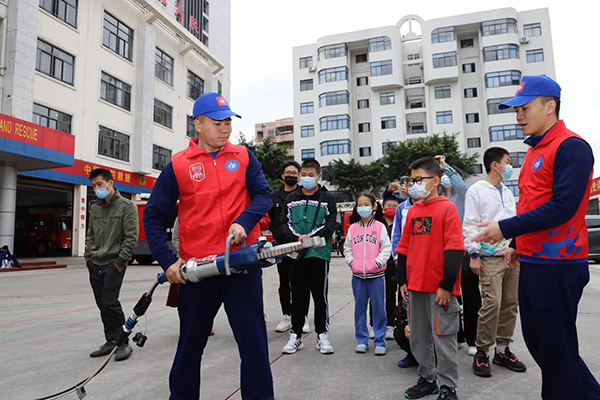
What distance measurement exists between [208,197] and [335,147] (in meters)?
42.2

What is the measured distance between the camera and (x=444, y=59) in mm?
42500

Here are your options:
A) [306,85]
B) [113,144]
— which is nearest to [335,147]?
[306,85]

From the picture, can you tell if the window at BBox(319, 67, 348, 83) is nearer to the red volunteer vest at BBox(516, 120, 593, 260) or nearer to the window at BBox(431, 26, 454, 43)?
the window at BBox(431, 26, 454, 43)

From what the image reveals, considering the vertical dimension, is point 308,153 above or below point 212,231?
above

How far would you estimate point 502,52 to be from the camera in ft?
135

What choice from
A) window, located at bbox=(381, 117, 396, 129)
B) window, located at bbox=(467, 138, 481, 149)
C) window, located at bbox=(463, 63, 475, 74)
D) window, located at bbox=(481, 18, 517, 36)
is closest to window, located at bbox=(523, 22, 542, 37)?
window, located at bbox=(481, 18, 517, 36)

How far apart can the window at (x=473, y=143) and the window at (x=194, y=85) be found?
27.1 metres

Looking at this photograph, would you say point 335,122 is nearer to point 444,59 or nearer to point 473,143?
point 444,59

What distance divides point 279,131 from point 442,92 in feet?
81.6

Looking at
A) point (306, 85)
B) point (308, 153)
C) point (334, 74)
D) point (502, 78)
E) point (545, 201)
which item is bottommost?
point (545, 201)

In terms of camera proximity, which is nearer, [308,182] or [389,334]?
[308,182]

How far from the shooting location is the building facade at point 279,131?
192ft

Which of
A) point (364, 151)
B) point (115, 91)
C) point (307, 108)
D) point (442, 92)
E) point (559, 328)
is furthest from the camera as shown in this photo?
point (307, 108)

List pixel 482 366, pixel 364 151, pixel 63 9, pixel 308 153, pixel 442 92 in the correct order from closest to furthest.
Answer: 1. pixel 482 366
2. pixel 63 9
3. pixel 442 92
4. pixel 364 151
5. pixel 308 153
